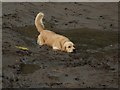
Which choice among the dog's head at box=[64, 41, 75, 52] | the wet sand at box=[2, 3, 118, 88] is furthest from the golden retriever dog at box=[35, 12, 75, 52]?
the wet sand at box=[2, 3, 118, 88]

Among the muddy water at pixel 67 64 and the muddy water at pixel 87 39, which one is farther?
the muddy water at pixel 87 39

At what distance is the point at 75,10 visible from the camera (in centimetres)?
1194

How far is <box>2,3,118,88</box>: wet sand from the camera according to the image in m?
7.10

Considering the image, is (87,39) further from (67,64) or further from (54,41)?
(67,64)

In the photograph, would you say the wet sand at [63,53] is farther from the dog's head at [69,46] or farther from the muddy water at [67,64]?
the dog's head at [69,46]

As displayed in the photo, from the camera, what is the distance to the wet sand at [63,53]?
710cm

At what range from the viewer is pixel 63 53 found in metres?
8.40

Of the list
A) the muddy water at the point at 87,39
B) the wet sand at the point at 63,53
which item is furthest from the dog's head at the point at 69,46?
the muddy water at the point at 87,39

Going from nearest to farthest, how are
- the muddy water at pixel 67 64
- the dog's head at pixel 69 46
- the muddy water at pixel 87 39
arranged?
the muddy water at pixel 67 64
the dog's head at pixel 69 46
the muddy water at pixel 87 39

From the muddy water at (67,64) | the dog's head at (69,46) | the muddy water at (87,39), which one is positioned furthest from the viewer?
the muddy water at (87,39)

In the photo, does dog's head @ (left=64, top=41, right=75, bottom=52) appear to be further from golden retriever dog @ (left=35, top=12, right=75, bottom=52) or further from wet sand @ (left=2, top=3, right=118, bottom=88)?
wet sand @ (left=2, top=3, right=118, bottom=88)

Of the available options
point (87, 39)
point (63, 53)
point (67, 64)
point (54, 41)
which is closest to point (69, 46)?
point (63, 53)

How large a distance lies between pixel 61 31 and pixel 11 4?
2.59 m

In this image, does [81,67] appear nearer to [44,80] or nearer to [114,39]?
[44,80]
